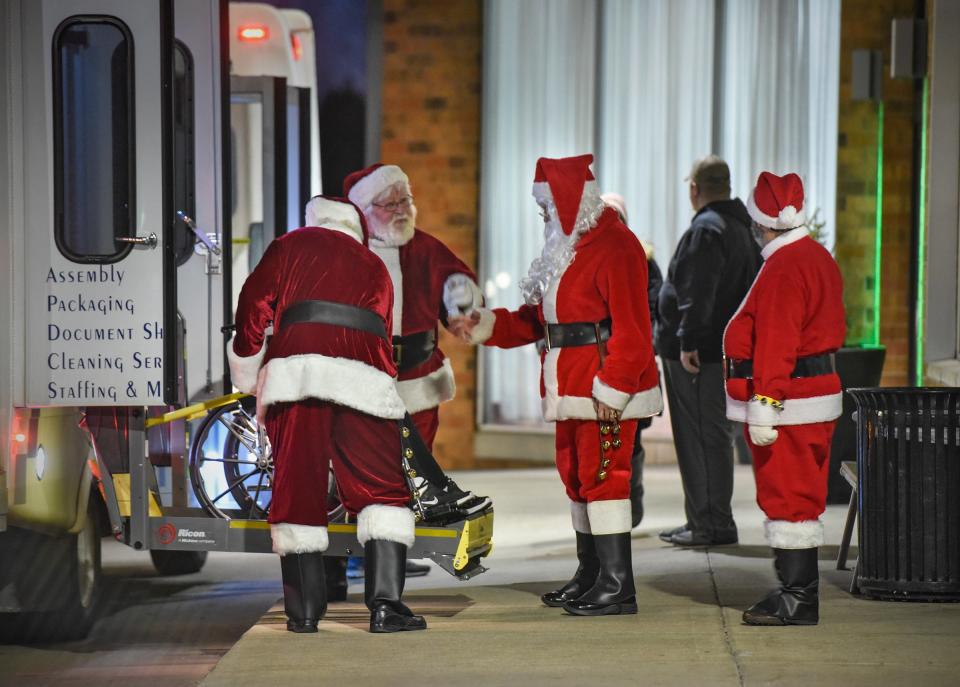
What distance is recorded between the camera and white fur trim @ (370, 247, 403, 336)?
6.66m

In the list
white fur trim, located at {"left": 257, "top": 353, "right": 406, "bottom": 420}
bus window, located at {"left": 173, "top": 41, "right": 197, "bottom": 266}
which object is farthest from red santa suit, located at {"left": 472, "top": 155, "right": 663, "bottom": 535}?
bus window, located at {"left": 173, "top": 41, "right": 197, "bottom": 266}

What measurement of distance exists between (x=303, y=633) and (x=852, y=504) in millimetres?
2531

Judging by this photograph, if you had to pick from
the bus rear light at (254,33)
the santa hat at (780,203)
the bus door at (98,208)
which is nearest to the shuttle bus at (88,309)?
the bus door at (98,208)

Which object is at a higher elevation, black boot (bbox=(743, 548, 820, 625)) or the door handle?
the door handle

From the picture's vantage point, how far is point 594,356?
5750mm

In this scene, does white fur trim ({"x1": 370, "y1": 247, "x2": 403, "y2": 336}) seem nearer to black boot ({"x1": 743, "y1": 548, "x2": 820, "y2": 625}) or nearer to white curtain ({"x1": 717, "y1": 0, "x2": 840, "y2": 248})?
black boot ({"x1": 743, "y1": 548, "x2": 820, "y2": 625})

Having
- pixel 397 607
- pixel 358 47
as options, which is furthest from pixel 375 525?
pixel 358 47

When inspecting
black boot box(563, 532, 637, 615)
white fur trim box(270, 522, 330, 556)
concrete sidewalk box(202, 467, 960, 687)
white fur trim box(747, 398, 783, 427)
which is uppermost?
white fur trim box(747, 398, 783, 427)

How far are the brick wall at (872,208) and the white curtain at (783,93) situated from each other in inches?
3.1

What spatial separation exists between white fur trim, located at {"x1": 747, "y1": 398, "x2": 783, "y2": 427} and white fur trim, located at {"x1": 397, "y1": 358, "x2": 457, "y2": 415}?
1.77 metres

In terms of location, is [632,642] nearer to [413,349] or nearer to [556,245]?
[556,245]

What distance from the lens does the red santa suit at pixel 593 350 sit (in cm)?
566

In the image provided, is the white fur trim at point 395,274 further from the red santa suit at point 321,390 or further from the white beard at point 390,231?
the red santa suit at point 321,390

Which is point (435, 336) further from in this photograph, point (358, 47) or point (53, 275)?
point (358, 47)
